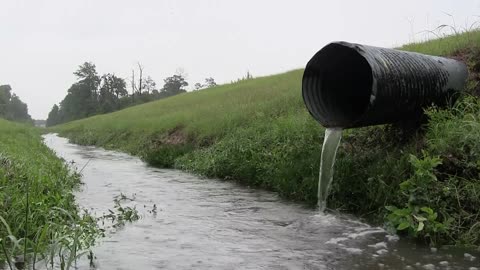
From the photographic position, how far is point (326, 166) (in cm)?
689

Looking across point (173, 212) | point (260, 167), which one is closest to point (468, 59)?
point (260, 167)

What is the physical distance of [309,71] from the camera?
6.65 metres

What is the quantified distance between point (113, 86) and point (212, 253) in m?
94.5

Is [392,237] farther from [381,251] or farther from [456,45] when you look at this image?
[456,45]

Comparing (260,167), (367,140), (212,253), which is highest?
(367,140)

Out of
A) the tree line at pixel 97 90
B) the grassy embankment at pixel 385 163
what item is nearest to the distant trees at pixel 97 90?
the tree line at pixel 97 90

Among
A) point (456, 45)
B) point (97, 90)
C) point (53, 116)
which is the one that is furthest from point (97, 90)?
point (456, 45)

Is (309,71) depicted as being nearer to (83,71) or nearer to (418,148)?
(418,148)

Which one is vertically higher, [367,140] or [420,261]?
[367,140]

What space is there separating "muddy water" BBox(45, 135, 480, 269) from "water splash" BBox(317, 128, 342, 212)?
0.28m

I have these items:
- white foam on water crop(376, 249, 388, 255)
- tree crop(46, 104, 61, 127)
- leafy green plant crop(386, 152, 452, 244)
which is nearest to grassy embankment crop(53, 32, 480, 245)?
leafy green plant crop(386, 152, 452, 244)

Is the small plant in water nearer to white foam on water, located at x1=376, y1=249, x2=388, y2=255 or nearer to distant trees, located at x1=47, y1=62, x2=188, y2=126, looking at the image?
white foam on water, located at x1=376, y1=249, x2=388, y2=255

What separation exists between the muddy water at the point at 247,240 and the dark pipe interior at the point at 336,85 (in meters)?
1.50

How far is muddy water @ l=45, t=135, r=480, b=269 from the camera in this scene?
14.0ft
